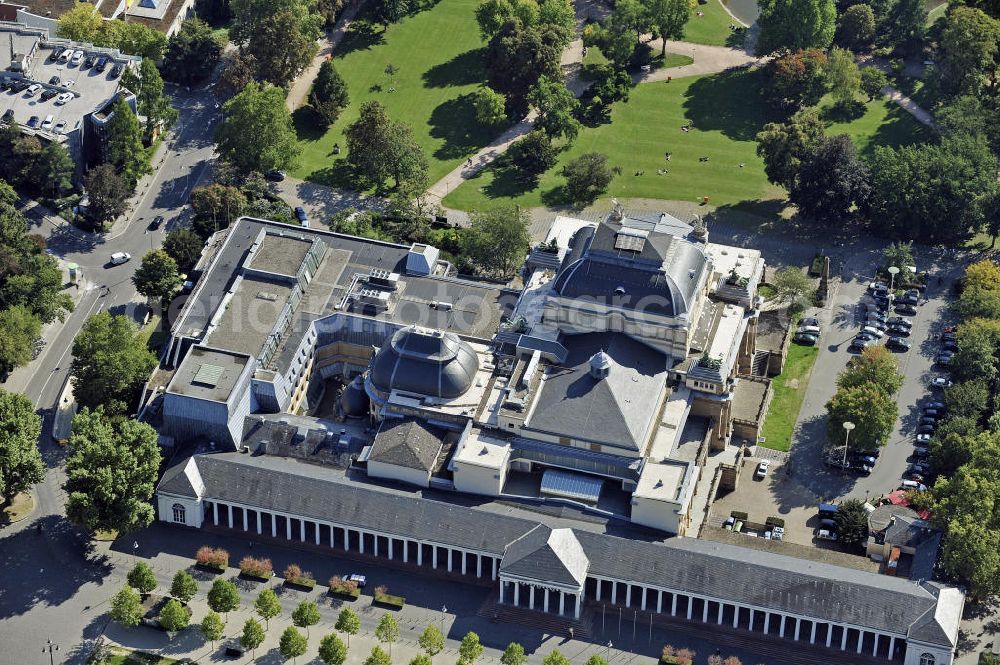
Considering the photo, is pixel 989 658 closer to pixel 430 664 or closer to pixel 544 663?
pixel 544 663

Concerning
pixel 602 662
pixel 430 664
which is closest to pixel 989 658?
pixel 602 662

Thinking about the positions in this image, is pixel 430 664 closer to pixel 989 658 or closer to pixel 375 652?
pixel 375 652

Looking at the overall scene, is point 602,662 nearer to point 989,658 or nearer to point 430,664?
point 430,664

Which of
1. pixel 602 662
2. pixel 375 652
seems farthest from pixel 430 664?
pixel 602 662

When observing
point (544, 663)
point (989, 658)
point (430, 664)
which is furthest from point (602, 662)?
point (989, 658)

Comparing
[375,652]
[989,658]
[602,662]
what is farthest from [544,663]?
[989,658]

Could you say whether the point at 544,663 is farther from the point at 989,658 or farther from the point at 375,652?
the point at 989,658
